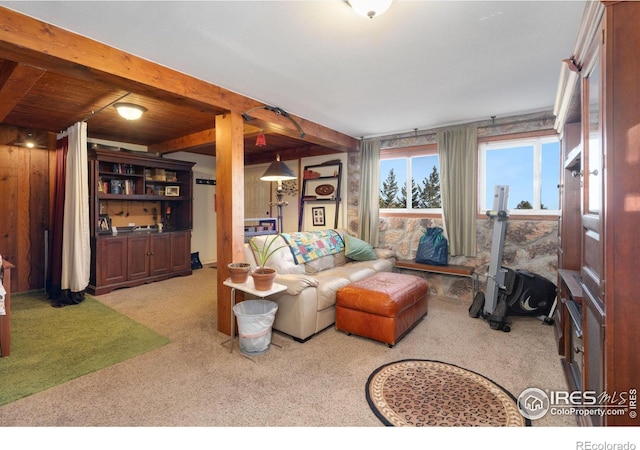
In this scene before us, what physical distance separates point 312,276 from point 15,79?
3.03 m

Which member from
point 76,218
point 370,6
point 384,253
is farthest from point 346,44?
point 76,218

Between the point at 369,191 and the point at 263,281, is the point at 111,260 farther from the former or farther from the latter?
the point at 369,191

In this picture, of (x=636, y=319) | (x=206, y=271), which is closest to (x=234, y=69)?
(x=636, y=319)

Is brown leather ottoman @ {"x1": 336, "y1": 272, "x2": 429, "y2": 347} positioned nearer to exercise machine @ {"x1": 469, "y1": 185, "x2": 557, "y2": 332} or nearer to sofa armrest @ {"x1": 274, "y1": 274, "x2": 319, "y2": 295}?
sofa armrest @ {"x1": 274, "y1": 274, "x2": 319, "y2": 295}

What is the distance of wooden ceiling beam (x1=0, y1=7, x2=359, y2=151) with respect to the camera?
5.81 feet

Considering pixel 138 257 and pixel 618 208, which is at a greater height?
pixel 618 208

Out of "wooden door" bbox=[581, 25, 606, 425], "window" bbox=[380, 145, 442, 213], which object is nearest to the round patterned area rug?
"wooden door" bbox=[581, 25, 606, 425]

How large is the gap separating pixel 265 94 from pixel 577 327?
9.95 feet

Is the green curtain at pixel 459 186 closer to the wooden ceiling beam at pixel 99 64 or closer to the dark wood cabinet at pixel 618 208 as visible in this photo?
the wooden ceiling beam at pixel 99 64

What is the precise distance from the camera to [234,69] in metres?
2.48

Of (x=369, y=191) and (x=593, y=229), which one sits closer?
(x=593, y=229)

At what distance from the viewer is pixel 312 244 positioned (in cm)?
388

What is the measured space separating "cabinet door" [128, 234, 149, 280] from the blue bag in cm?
419
